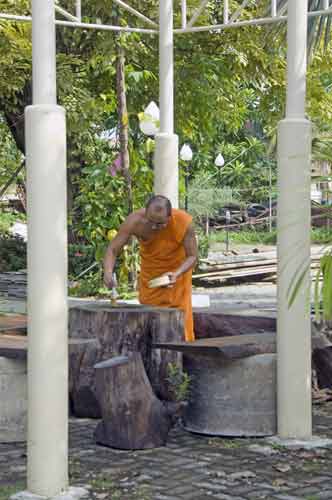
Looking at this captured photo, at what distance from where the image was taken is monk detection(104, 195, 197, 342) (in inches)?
284

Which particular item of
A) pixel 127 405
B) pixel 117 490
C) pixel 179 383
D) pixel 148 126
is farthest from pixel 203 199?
pixel 117 490

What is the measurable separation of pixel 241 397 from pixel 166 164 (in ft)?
8.02

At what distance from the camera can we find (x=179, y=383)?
6.33m

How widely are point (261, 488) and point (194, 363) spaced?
58.1 inches

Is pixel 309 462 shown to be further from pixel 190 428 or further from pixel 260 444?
pixel 190 428

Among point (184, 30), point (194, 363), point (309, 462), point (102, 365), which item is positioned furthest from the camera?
point (184, 30)

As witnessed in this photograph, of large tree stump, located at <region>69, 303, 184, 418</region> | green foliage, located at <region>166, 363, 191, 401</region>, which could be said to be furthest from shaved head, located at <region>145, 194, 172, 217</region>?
green foliage, located at <region>166, 363, 191, 401</region>

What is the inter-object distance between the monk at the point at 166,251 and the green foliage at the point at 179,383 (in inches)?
32.2

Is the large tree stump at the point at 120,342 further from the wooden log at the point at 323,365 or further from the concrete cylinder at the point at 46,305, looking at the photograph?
the concrete cylinder at the point at 46,305

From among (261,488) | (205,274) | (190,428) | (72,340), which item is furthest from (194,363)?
(205,274)

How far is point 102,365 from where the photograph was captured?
5879 millimetres

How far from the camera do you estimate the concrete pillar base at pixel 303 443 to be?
5.83 m

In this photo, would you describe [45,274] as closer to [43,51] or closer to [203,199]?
[43,51]

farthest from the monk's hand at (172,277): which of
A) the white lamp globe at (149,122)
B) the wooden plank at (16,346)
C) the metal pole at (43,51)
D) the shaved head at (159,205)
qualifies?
the white lamp globe at (149,122)
